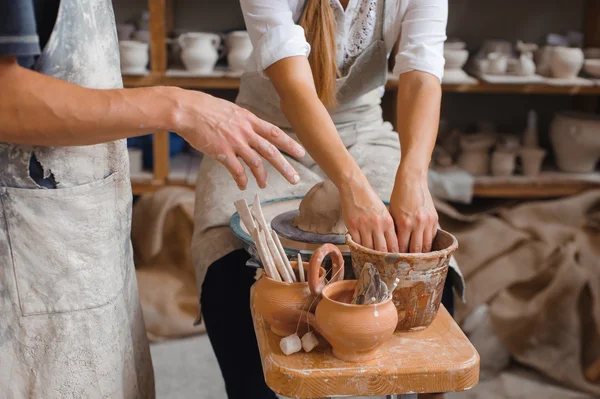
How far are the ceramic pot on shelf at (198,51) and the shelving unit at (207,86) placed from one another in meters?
0.05

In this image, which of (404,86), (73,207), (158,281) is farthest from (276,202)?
(158,281)

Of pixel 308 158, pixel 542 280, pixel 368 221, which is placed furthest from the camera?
pixel 542 280

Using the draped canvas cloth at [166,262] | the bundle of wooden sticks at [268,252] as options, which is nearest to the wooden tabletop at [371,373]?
the bundle of wooden sticks at [268,252]

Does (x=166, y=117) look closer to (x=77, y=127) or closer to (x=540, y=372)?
(x=77, y=127)

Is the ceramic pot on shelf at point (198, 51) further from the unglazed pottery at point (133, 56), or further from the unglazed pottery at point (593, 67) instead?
the unglazed pottery at point (593, 67)

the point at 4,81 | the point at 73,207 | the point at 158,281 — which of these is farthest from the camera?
the point at 158,281

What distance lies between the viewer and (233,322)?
147cm

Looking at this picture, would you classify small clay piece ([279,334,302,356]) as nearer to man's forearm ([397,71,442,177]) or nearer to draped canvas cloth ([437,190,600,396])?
man's forearm ([397,71,442,177])

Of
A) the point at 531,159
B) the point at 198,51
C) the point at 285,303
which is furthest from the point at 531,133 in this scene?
the point at 285,303

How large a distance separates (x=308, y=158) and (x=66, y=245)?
2.48 ft

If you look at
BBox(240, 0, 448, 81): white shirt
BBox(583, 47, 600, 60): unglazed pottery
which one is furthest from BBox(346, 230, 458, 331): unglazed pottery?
BBox(583, 47, 600, 60): unglazed pottery

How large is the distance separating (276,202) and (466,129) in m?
1.93

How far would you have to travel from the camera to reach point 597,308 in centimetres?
226

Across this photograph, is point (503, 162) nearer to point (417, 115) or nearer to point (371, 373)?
point (417, 115)
